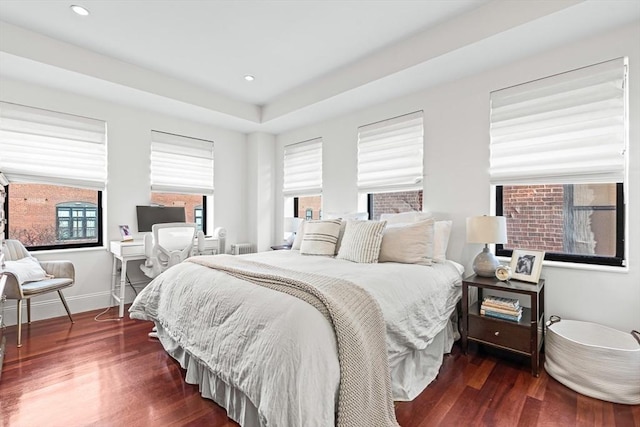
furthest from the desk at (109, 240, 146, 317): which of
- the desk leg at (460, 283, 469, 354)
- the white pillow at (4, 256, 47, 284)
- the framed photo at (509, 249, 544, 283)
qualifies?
the framed photo at (509, 249, 544, 283)

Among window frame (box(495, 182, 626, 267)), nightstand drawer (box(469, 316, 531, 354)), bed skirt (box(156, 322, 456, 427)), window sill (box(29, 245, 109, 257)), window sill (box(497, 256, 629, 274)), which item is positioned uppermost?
window frame (box(495, 182, 626, 267))

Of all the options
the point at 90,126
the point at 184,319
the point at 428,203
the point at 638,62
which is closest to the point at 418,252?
the point at 428,203

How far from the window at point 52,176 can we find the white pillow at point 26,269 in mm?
464

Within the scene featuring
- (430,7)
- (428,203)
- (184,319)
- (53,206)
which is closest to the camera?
(184,319)

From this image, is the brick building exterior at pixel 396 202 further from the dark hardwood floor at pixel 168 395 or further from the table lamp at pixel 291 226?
the dark hardwood floor at pixel 168 395

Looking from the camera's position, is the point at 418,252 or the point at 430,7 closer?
the point at 430,7

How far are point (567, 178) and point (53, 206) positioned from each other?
16.4ft

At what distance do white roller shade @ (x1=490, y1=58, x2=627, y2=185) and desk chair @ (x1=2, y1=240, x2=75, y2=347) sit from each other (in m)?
4.13

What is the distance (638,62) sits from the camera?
2115mm

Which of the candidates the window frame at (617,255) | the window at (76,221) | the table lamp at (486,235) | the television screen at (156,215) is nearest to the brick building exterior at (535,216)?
the window frame at (617,255)

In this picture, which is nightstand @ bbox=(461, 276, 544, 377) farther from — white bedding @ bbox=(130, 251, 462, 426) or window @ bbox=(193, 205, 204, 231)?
window @ bbox=(193, 205, 204, 231)

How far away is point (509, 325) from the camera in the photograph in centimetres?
221

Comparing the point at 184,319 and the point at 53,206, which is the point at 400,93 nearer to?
the point at 184,319

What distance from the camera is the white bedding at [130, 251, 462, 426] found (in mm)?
1235
